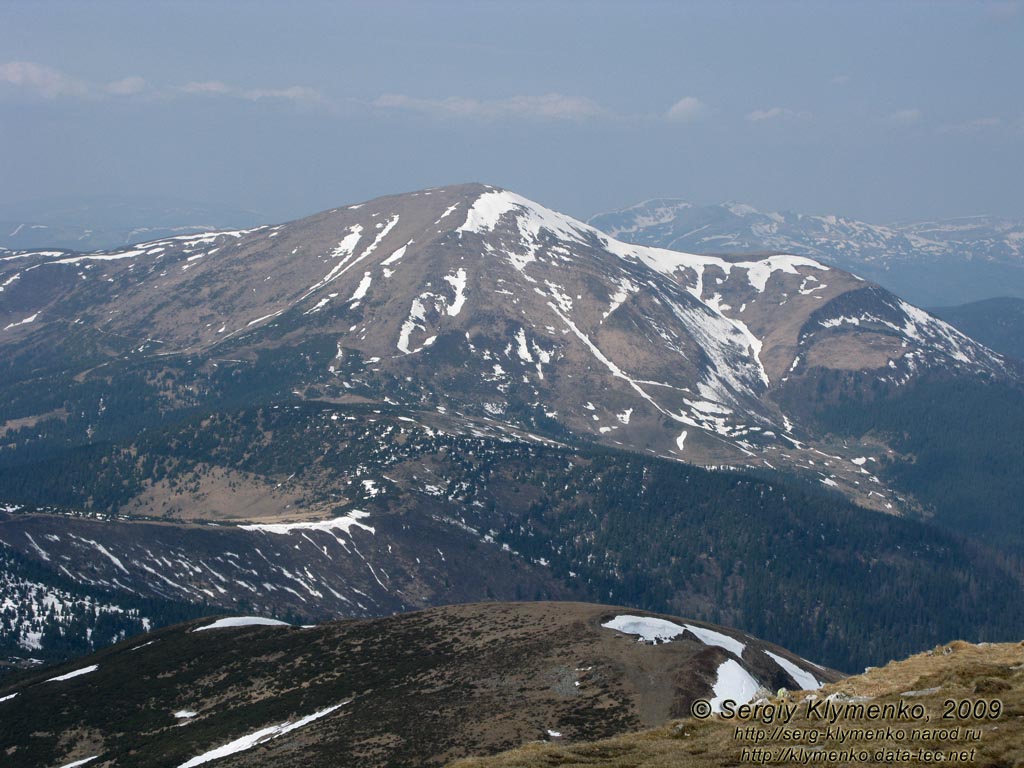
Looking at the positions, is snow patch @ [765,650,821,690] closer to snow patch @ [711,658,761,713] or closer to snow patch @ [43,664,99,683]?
snow patch @ [711,658,761,713]

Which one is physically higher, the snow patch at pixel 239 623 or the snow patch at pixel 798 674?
the snow patch at pixel 239 623

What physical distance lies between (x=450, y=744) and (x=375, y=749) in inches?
258

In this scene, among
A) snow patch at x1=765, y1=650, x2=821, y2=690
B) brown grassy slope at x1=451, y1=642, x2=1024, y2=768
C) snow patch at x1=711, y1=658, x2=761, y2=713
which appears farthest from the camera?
snow patch at x1=765, y1=650, x2=821, y2=690

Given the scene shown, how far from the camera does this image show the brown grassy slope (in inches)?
1768

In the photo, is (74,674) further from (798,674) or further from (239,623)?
(798,674)

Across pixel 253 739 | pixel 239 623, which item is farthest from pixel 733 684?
pixel 239 623

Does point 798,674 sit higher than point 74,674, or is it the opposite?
point 74,674

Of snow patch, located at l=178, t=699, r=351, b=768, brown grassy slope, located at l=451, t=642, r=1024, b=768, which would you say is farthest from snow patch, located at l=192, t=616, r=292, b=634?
brown grassy slope, located at l=451, t=642, r=1024, b=768

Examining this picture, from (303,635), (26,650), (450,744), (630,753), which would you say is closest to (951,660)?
(630,753)

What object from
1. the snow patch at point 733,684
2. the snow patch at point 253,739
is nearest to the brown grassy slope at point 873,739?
the snow patch at point 733,684

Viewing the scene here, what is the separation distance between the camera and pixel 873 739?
48281 millimetres

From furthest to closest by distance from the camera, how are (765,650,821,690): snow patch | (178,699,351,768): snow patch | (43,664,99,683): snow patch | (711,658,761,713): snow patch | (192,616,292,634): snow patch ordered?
1. (192,616,292,634): snow patch
2. (43,664,99,683): snow patch
3. (765,650,821,690): snow patch
4. (711,658,761,713): snow patch
5. (178,699,351,768): snow patch

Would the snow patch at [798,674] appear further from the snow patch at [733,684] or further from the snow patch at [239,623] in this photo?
the snow patch at [239,623]

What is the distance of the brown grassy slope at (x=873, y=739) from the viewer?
44906mm
